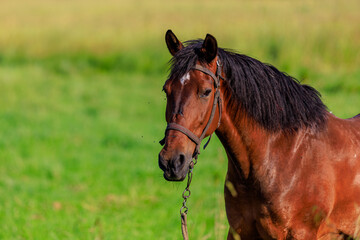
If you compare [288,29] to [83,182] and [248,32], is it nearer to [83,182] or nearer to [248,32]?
[248,32]

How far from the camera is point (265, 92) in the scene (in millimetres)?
3342

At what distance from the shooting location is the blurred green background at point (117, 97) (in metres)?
6.27

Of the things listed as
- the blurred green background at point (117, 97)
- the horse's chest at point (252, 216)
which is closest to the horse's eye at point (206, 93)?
the horse's chest at point (252, 216)

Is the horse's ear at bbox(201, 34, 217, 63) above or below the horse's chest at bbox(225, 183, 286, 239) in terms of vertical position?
above

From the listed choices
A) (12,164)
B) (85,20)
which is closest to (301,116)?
(12,164)

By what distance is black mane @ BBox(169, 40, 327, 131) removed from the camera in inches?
129

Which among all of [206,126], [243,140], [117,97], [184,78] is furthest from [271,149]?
[117,97]

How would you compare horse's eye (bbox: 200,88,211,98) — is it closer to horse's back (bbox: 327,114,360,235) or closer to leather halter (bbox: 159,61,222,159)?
leather halter (bbox: 159,61,222,159)

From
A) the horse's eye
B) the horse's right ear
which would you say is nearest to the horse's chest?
the horse's eye

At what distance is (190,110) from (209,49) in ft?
1.35

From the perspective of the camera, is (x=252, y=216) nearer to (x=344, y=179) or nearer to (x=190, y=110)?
(x=344, y=179)

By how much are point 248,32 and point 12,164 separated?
8.95 metres

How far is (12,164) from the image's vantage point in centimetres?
813

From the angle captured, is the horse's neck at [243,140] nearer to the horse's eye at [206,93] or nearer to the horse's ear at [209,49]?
the horse's eye at [206,93]
